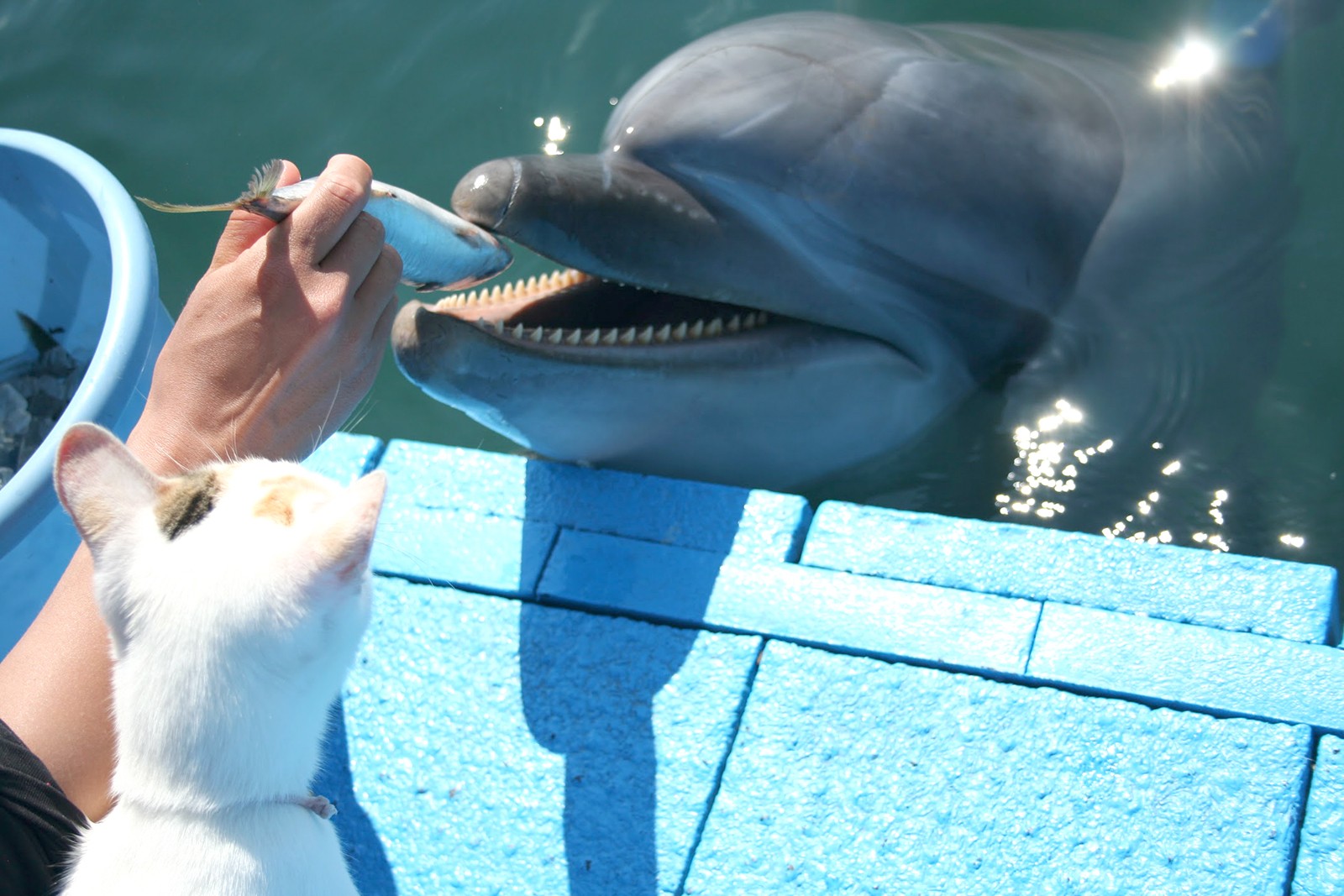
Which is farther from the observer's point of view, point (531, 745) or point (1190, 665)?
point (531, 745)

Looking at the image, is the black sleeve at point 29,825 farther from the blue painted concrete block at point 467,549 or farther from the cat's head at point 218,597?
the blue painted concrete block at point 467,549

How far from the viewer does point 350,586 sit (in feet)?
6.21

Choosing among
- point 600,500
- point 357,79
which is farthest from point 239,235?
point 357,79

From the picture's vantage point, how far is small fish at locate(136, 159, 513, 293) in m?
2.56

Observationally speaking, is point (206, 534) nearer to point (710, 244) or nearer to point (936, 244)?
point (710, 244)

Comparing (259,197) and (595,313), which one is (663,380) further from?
(259,197)

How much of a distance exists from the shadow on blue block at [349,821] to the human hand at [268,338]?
995 mm

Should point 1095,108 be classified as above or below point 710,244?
above

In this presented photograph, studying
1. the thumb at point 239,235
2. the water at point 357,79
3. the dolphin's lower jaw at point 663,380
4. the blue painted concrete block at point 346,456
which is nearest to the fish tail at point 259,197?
the thumb at point 239,235

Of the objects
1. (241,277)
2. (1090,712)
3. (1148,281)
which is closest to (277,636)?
(241,277)

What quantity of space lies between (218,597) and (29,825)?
76cm

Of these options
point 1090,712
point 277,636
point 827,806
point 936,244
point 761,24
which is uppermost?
point 761,24

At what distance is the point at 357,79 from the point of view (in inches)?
275

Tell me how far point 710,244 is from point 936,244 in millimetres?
770
